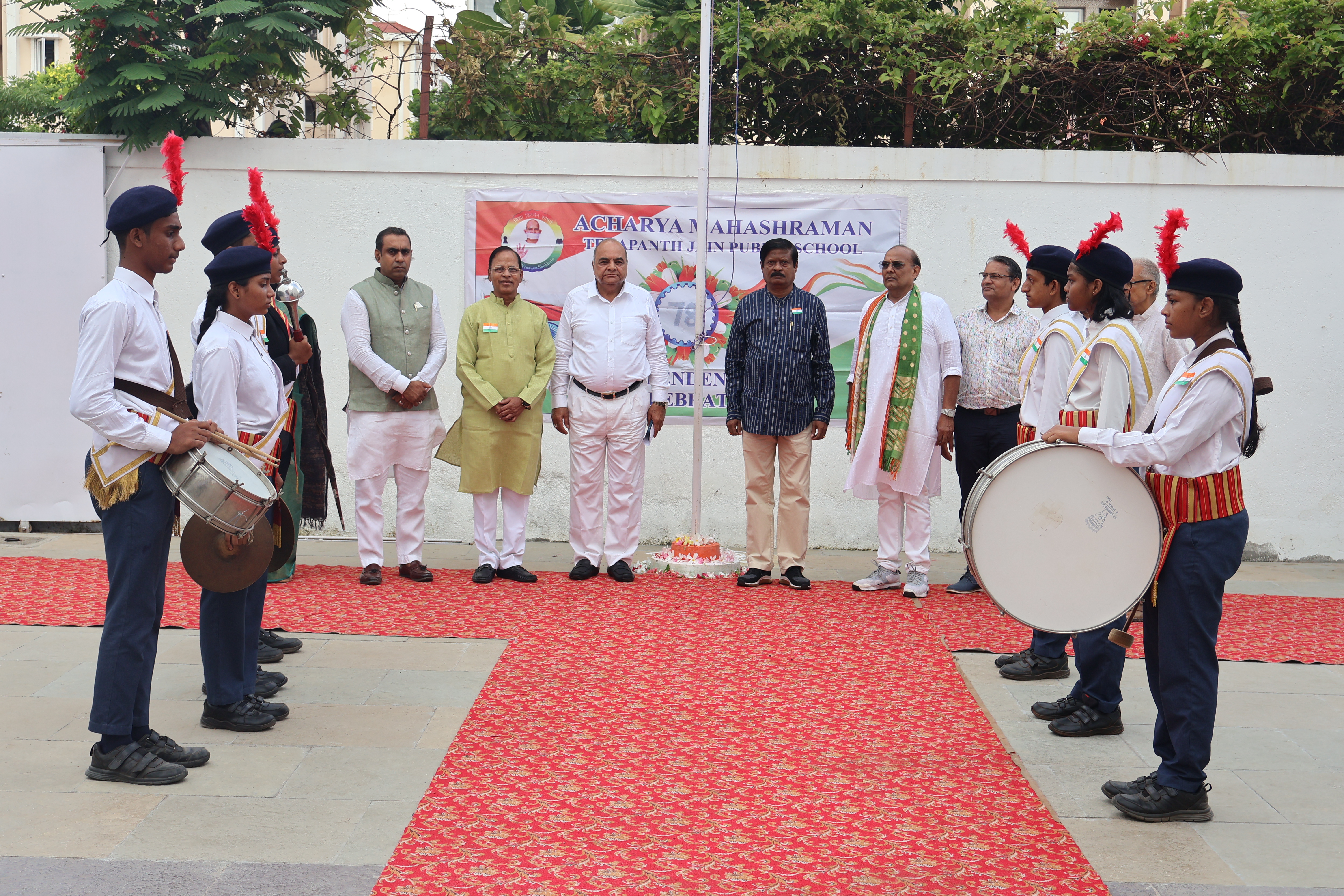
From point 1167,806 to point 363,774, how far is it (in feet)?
8.07

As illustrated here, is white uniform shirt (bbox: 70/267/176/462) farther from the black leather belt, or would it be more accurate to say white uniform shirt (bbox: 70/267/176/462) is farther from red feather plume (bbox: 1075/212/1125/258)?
the black leather belt

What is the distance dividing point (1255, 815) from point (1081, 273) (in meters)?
1.94

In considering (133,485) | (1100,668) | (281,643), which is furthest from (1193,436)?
(281,643)

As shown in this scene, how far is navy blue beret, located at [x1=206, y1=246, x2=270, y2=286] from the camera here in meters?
4.16

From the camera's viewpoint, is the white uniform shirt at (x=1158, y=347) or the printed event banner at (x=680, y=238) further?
the printed event banner at (x=680, y=238)

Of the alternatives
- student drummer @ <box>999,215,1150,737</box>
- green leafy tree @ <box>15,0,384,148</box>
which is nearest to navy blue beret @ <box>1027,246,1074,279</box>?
student drummer @ <box>999,215,1150,737</box>

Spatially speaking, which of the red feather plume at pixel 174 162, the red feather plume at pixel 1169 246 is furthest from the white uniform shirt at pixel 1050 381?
the red feather plume at pixel 174 162

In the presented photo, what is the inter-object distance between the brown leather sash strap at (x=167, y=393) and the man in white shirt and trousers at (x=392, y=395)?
2.64 meters

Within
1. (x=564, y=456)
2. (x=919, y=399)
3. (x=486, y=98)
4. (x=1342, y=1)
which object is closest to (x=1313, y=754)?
(x=919, y=399)

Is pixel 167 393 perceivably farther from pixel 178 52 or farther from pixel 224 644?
pixel 178 52

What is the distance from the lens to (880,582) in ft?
22.5

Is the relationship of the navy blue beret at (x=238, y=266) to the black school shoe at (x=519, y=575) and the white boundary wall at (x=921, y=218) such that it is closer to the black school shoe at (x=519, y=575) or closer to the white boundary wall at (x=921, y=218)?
the black school shoe at (x=519, y=575)

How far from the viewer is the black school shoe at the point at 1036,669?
5.20 meters

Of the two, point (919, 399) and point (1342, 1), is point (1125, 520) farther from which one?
point (1342, 1)
